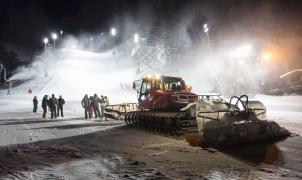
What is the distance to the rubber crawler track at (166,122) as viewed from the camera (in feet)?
38.7

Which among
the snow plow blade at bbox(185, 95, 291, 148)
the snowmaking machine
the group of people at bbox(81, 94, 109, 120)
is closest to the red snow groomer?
the snowmaking machine

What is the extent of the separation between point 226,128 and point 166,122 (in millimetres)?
3535

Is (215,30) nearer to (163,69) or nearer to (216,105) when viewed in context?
(163,69)

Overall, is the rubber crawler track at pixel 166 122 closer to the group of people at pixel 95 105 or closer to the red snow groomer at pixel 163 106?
the red snow groomer at pixel 163 106

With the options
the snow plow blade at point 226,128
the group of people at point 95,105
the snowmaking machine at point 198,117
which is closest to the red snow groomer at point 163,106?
the snowmaking machine at point 198,117

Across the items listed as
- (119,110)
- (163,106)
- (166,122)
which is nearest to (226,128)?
(166,122)

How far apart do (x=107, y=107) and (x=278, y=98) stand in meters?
18.8

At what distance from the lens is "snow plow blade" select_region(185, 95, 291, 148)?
9.05 metres

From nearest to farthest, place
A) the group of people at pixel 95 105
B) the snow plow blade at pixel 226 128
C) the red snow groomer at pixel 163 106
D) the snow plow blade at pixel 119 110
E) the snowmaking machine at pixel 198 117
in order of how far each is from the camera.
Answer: the snow plow blade at pixel 226 128 < the snowmaking machine at pixel 198 117 < the red snow groomer at pixel 163 106 < the snow plow blade at pixel 119 110 < the group of people at pixel 95 105

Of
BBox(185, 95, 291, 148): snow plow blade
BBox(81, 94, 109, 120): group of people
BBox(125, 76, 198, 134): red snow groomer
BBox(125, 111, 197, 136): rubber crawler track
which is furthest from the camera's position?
BBox(81, 94, 109, 120): group of people

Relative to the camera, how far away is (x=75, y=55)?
206ft

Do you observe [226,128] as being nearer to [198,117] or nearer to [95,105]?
[198,117]

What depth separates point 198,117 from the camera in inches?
399

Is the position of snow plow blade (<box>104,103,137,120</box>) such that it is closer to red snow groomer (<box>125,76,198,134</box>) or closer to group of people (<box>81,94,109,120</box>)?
group of people (<box>81,94,109,120</box>)
